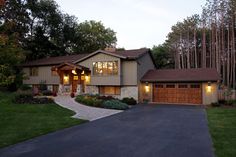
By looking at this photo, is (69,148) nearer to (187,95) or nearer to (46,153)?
(46,153)

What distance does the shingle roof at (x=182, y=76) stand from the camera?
23.9 meters

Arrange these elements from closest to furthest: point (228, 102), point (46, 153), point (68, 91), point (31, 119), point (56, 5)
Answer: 1. point (46, 153)
2. point (31, 119)
3. point (228, 102)
4. point (68, 91)
5. point (56, 5)

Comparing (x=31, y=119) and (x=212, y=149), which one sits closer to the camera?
(x=212, y=149)

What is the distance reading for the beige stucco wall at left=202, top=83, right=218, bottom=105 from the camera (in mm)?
23281

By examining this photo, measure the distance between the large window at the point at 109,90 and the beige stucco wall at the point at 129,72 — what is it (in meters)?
1.52

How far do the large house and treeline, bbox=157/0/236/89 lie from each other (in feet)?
42.6

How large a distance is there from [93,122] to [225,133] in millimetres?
7226

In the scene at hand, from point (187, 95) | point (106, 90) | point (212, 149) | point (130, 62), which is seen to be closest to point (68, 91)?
point (106, 90)


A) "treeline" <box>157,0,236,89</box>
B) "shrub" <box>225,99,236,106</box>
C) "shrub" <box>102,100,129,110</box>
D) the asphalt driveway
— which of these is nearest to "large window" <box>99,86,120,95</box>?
"shrub" <box>102,100,129,110</box>

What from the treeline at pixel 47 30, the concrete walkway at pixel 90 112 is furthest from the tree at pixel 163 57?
the concrete walkway at pixel 90 112

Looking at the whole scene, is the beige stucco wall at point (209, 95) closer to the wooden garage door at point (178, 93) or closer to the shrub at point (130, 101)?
the wooden garage door at point (178, 93)

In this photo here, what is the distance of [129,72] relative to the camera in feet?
84.9

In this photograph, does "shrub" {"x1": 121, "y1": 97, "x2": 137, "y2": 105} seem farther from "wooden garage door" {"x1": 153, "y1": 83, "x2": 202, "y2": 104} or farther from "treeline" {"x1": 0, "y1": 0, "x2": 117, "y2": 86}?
"treeline" {"x1": 0, "y1": 0, "x2": 117, "y2": 86}

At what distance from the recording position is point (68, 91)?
29.5 meters
